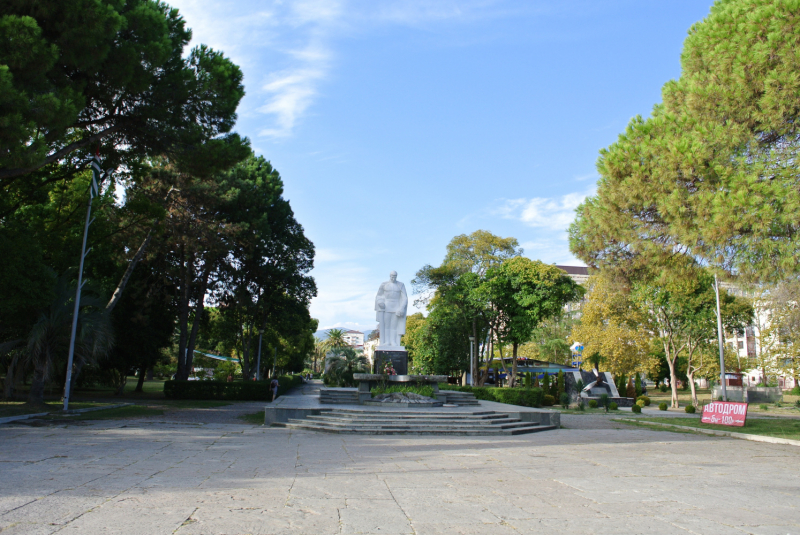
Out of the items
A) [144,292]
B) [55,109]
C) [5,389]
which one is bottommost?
[5,389]

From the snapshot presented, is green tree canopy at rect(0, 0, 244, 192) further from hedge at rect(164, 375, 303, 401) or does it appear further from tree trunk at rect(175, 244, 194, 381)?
hedge at rect(164, 375, 303, 401)

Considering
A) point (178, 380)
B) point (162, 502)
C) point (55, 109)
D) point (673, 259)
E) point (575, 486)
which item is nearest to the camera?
point (162, 502)

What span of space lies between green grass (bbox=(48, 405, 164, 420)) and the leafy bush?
6988mm

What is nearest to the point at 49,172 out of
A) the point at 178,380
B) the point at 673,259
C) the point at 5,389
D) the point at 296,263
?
the point at 5,389

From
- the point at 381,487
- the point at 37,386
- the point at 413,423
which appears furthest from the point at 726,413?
the point at 37,386

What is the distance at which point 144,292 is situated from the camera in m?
26.7

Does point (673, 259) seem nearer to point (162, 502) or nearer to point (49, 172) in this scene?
point (162, 502)

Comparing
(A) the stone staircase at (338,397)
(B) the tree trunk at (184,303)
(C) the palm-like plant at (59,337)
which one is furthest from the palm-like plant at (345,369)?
(C) the palm-like plant at (59,337)

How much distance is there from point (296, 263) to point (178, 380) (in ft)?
30.3

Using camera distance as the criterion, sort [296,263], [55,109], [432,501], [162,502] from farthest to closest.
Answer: [296,263], [55,109], [432,501], [162,502]

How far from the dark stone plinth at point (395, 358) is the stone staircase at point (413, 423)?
472 centimetres

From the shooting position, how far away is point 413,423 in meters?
13.8

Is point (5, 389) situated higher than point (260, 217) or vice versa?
point (260, 217)

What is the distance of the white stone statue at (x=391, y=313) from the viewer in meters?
20.3
